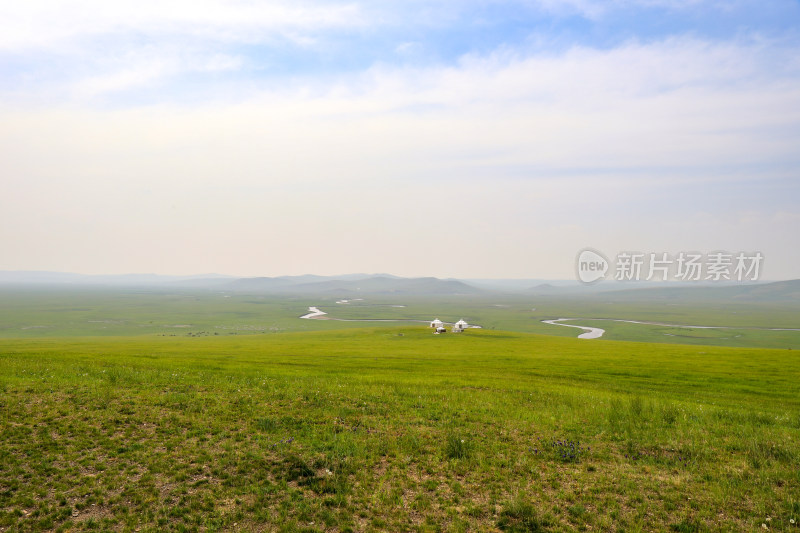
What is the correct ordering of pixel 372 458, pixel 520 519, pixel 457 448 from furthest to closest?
pixel 457 448, pixel 372 458, pixel 520 519

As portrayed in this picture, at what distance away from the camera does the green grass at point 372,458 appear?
Answer: 10.9 m

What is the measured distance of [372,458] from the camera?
46.4 ft

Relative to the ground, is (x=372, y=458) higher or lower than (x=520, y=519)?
lower

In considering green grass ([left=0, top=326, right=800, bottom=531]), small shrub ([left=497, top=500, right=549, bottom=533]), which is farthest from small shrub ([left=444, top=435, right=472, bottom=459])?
small shrub ([left=497, top=500, right=549, bottom=533])

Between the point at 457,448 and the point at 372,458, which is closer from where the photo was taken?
the point at 372,458

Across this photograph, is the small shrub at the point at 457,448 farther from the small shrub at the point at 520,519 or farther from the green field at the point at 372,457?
the small shrub at the point at 520,519

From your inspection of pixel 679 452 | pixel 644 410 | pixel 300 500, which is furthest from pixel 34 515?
pixel 644 410

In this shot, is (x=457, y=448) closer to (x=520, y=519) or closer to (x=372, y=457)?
(x=372, y=457)

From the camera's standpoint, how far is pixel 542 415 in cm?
1977

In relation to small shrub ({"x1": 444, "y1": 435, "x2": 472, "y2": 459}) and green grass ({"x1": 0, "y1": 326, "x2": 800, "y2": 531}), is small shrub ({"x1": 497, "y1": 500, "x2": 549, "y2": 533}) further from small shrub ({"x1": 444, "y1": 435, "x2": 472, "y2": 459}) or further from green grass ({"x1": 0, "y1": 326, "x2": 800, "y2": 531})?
small shrub ({"x1": 444, "y1": 435, "x2": 472, "y2": 459})

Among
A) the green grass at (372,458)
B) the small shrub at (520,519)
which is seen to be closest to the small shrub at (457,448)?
the green grass at (372,458)

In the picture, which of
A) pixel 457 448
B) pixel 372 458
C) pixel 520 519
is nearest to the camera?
pixel 520 519

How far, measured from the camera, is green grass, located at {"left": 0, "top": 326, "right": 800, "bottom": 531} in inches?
430

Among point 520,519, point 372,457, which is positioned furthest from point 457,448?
point 520,519
